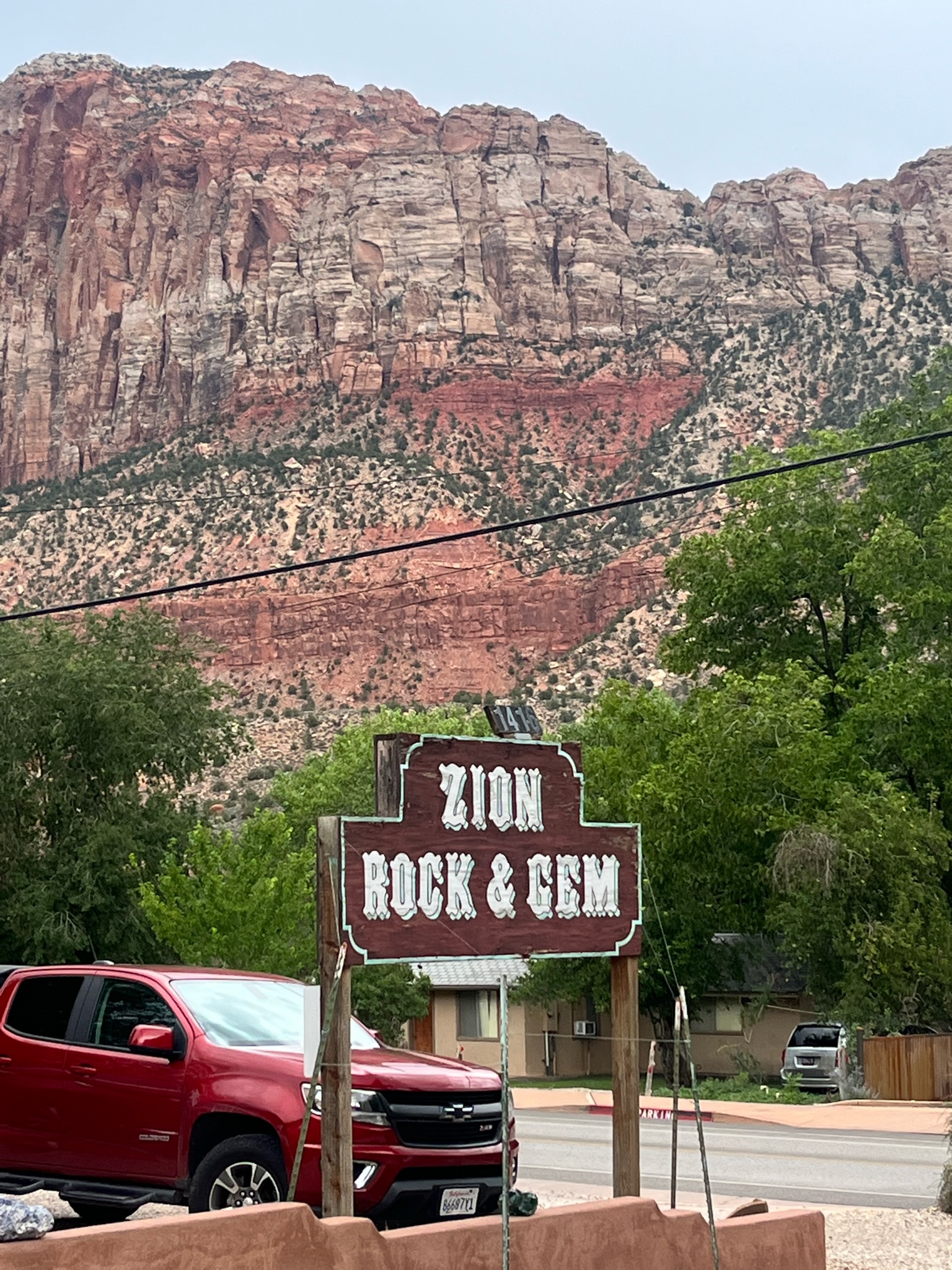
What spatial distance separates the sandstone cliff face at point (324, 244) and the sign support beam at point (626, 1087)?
108 m

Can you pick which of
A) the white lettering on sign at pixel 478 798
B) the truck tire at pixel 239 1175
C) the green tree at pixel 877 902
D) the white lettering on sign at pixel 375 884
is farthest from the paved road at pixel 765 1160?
the white lettering on sign at pixel 375 884

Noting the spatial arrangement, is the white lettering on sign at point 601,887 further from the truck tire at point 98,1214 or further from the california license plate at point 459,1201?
the truck tire at point 98,1214

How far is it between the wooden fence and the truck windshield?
18.9m

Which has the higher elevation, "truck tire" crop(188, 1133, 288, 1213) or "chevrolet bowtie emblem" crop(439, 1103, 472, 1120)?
"chevrolet bowtie emblem" crop(439, 1103, 472, 1120)

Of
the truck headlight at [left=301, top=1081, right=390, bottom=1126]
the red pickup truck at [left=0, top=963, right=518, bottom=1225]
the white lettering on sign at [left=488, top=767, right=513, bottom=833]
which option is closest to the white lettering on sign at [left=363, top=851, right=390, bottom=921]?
the white lettering on sign at [left=488, top=767, right=513, bottom=833]

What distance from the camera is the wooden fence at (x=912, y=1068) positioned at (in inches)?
1102

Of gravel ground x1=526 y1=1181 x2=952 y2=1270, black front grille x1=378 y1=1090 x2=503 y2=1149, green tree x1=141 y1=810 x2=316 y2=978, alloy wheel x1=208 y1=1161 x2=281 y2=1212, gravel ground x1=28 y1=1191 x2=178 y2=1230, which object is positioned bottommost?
gravel ground x1=526 y1=1181 x2=952 y2=1270

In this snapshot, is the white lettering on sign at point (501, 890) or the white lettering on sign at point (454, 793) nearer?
the white lettering on sign at point (454, 793)

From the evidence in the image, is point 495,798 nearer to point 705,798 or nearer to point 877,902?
point 877,902

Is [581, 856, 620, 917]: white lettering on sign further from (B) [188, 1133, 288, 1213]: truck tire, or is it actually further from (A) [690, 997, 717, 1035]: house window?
(A) [690, 997, 717, 1035]: house window

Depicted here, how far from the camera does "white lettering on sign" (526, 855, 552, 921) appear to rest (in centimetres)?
964

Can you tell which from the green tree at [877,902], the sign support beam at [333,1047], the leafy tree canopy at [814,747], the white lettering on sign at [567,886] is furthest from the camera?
the leafy tree canopy at [814,747]

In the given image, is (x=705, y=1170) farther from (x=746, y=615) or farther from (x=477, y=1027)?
(x=477, y=1027)

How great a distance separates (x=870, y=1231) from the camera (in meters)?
12.2
